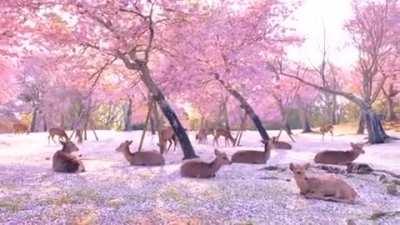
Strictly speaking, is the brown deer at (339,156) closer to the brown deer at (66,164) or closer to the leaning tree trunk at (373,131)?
the brown deer at (66,164)

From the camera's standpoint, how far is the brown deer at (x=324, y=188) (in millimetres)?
6973

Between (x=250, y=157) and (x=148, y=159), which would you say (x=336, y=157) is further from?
(x=148, y=159)

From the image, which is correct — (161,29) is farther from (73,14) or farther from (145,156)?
(145,156)

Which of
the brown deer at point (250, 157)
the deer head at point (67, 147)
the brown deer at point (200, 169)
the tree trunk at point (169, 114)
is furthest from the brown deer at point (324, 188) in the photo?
the deer head at point (67, 147)

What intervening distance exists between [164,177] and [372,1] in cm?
1579

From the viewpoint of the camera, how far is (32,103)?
1511 inches

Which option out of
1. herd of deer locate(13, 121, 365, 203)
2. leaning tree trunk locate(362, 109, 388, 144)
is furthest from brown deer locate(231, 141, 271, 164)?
leaning tree trunk locate(362, 109, 388, 144)

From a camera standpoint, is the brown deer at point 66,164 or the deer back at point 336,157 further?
the deer back at point 336,157

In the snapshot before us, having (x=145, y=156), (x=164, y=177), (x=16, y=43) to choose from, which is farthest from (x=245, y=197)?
(x=16, y=43)

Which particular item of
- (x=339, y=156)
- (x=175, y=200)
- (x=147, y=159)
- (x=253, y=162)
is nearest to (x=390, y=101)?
(x=339, y=156)

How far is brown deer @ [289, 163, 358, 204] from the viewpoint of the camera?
6.97m

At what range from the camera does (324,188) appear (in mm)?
7043

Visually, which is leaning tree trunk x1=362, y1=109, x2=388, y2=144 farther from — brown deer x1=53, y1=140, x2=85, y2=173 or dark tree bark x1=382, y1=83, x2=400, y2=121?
brown deer x1=53, y1=140, x2=85, y2=173

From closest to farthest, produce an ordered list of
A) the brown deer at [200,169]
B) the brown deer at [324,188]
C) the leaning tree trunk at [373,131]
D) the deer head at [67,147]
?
the brown deer at [324,188] < the brown deer at [200,169] < the deer head at [67,147] < the leaning tree trunk at [373,131]
